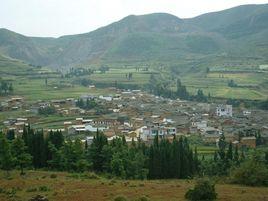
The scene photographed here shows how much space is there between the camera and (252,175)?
109 ft

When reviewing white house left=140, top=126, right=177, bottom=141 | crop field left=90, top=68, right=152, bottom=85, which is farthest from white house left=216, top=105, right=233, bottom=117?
crop field left=90, top=68, right=152, bottom=85

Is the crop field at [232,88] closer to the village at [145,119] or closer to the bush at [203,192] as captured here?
the village at [145,119]

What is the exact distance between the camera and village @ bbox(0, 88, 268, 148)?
3282 inches

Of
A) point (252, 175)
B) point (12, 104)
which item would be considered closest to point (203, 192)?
point (252, 175)

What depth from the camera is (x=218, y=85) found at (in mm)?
158000

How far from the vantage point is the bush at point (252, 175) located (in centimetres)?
3297

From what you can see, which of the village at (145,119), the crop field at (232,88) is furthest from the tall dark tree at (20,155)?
the crop field at (232,88)

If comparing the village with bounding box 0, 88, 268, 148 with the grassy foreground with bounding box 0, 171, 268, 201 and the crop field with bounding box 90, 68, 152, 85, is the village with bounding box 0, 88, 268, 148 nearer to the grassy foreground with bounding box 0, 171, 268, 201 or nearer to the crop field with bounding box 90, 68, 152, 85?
the crop field with bounding box 90, 68, 152, 85

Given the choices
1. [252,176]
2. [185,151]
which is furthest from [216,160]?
[252,176]

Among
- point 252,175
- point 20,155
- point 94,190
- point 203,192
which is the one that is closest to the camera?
point 203,192

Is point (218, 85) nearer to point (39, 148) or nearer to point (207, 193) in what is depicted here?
point (39, 148)

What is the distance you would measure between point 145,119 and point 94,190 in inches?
2842

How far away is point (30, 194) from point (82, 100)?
89.4 metres

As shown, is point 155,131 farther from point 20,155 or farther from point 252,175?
point 252,175
